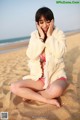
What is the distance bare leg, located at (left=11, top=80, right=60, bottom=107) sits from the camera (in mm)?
916

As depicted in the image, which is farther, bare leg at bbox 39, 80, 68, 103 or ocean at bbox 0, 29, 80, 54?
ocean at bbox 0, 29, 80, 54

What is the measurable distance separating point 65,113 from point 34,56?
0.90 ft

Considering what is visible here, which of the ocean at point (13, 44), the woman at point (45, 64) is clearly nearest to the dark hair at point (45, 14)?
the woman at point (45, 64)

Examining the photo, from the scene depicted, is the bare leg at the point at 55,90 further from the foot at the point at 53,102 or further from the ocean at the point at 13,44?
the ocean at the point at 13,44

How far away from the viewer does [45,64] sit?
94 centimetres

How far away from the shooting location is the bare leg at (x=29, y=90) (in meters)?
0.92

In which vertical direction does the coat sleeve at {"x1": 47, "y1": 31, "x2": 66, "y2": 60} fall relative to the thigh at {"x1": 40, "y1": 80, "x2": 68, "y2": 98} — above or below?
above

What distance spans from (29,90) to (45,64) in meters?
0.13

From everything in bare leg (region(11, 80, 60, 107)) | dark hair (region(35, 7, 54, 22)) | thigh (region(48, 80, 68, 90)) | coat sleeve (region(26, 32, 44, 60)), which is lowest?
bare leg (region(11, 80, 60, 107))

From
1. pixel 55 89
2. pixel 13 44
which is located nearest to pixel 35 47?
pixel 55 89

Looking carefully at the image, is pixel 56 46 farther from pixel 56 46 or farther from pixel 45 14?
pixel 45 14

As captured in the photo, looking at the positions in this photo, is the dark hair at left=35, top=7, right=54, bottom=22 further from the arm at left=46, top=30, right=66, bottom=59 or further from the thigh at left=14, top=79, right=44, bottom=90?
the thigh at left=14, top=79, right=44, bottom=90

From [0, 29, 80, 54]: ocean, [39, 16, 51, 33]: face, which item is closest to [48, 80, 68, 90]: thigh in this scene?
[39, 16, 51, 33]: face

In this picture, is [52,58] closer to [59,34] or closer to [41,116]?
[59,34]
